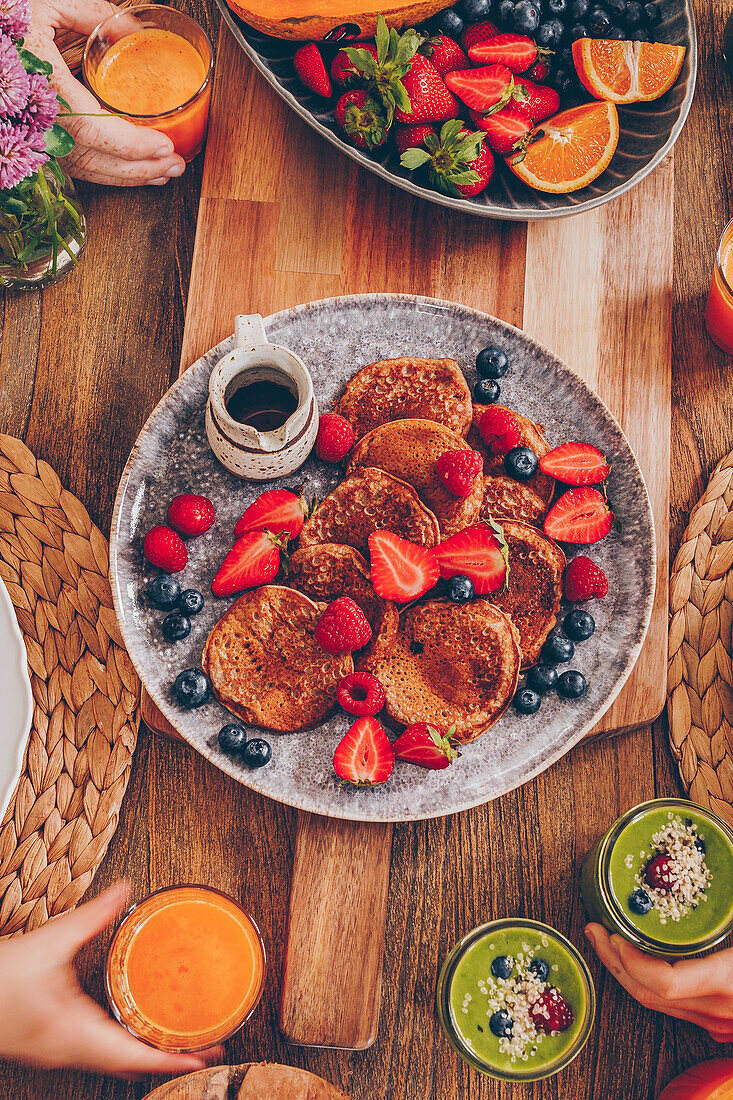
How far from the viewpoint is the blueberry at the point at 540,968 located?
5.41 ft

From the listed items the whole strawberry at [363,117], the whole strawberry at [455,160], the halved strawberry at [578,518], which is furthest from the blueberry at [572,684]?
the whole strawberry at [363,117]

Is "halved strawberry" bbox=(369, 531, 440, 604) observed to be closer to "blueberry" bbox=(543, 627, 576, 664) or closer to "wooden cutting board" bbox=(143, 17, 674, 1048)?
"blueberry" bbox=(543, 627, 576, 664)

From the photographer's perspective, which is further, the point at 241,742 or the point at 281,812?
the point at 281,812

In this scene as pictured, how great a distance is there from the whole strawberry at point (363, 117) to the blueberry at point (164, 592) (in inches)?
37.7

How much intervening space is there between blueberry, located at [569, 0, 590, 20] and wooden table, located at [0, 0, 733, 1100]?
0.40 metres

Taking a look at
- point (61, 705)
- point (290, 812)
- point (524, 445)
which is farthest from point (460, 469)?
point (61, 705)

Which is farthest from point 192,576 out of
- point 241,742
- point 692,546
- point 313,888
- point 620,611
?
point 692,546

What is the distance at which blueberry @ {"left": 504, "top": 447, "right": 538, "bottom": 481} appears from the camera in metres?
1.63

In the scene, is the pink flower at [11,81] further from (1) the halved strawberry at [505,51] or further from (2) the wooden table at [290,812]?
(1) the halved strawberry at [505,51]

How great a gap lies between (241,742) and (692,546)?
102 cm

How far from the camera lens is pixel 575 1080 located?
1749 millimetres

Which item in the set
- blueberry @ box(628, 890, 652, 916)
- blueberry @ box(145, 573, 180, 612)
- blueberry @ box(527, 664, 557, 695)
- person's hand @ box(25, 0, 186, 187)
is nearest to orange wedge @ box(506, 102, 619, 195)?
person's hand @ box(25, 0, 186, 187)

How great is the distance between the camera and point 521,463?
5.36ft

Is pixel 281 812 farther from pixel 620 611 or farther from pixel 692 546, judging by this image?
pixel 692 546
